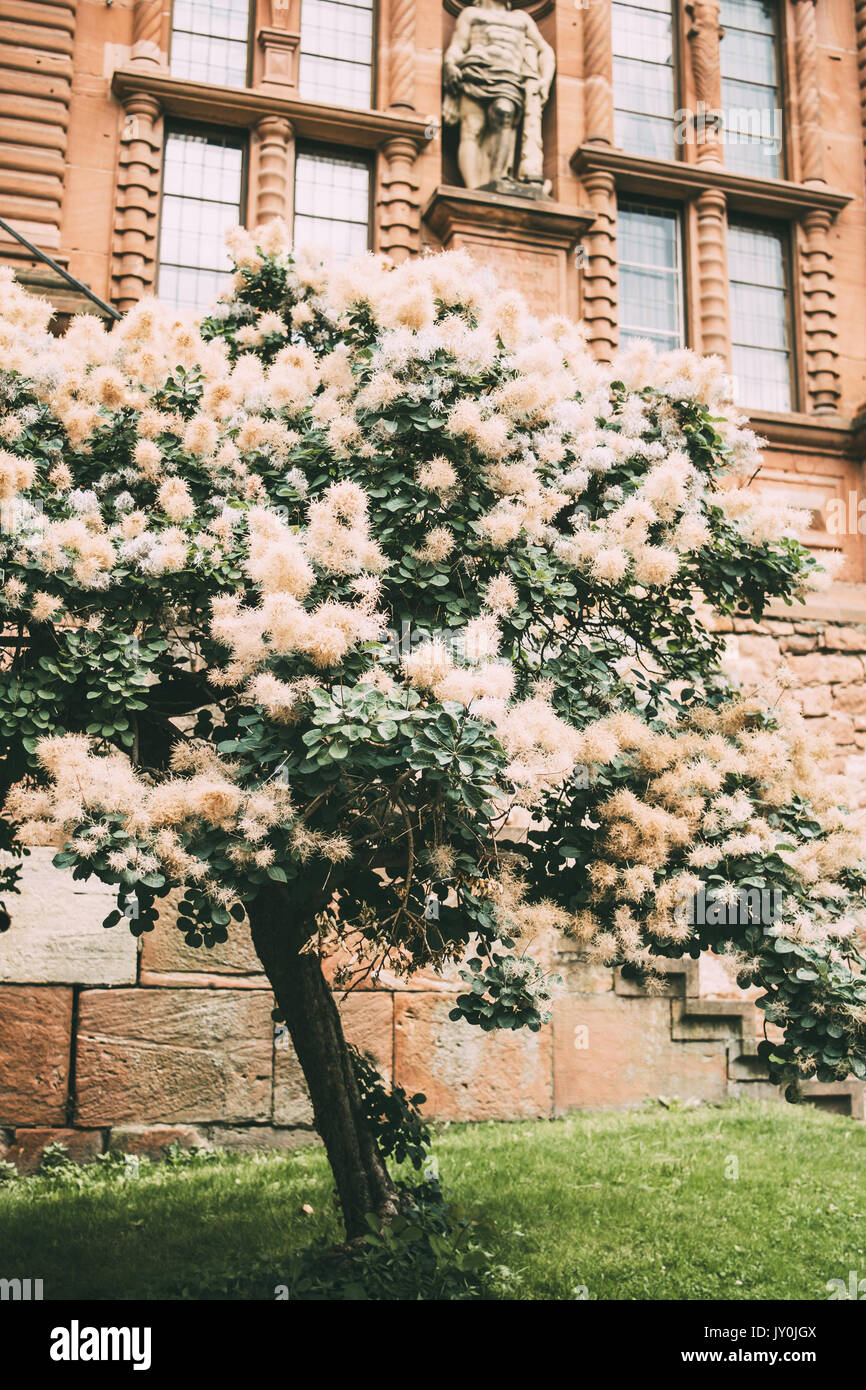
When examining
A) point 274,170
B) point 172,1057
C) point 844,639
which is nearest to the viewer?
point 172,1057

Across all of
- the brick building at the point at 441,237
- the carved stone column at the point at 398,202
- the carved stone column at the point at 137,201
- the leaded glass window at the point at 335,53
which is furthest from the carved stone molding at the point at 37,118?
the carved stone column at the point at 398,202

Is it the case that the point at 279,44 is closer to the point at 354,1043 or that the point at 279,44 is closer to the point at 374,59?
the point at 374,59

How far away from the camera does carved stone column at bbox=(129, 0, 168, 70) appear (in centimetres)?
1023

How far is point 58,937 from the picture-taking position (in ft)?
24.2

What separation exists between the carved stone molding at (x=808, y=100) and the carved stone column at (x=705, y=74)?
2.91 ft

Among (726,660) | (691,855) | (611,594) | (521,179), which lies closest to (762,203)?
(521,179)

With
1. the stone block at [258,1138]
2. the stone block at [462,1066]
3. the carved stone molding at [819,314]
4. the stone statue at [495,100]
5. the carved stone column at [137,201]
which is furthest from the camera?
the carved stone molding at [819,314]

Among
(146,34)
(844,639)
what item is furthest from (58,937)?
(146,34)

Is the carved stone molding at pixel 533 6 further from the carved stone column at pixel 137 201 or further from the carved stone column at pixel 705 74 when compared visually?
the carved stone column at pixel 137 201

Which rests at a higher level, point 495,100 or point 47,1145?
point 495,100

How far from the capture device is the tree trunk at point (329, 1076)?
4.86 metres

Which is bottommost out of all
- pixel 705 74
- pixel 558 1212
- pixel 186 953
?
pixel 558 1212

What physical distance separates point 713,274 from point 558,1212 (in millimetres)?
9155

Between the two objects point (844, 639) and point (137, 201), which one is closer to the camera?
point (137, 201)
